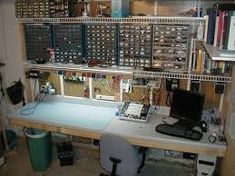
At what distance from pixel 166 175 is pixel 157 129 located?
2.73 ft

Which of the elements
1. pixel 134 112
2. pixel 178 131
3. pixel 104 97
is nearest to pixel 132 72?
pixel 134 112

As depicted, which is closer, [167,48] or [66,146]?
[167,48]

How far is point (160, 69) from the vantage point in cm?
272

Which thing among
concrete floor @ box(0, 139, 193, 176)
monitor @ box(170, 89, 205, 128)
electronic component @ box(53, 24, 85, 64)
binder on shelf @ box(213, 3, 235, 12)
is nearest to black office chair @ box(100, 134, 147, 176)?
monitor @ box(170, 89, 205, 128)

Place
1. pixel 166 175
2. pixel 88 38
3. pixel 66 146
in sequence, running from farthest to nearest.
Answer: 1. pixel 66 146
2. pixel 166 175
3. pixel 88 38

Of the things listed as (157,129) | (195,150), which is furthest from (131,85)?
(195,150)

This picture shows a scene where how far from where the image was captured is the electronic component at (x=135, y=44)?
2.69 m

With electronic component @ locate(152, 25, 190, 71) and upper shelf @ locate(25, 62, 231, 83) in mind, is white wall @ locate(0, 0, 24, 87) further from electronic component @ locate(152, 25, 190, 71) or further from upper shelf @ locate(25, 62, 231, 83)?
electronic component @ locate(152, 25, 190, 71)

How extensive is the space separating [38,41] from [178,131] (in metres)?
1.95

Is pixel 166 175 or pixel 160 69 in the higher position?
pixel 160 69

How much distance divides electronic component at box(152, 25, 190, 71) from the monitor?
0.94ft

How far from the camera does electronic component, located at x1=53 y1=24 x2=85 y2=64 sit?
115 inches

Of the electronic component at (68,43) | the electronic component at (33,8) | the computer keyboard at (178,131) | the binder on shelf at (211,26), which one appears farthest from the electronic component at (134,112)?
the electronic component at (33,8)

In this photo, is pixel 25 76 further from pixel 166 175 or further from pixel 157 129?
pixel 166 175
